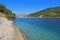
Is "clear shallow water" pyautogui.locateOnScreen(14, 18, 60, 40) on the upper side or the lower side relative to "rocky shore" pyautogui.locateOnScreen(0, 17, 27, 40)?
lower

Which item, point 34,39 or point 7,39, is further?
point 34,39

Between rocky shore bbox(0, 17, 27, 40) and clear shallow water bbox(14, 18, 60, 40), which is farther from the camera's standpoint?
clear shallow water bbox(14, 18, 60, 40)

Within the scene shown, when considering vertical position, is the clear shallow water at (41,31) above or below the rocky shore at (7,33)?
below

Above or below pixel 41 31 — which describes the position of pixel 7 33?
above

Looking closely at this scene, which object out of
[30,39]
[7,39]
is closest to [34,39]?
[30,39]

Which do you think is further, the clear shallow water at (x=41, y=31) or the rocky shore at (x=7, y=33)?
the clear shallow water at (x=41, y=31)

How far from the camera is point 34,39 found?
2811 centimetres

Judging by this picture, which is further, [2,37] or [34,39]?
[34,39]

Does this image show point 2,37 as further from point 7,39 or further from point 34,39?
point 34,39

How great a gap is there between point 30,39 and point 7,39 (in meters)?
9.59

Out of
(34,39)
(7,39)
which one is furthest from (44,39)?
(7,39)

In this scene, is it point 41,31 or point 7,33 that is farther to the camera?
point 41,31

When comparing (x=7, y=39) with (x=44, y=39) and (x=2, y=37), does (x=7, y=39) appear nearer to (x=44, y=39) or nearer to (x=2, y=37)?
(x=2, y=37)

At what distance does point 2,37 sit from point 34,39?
10.3 metres
